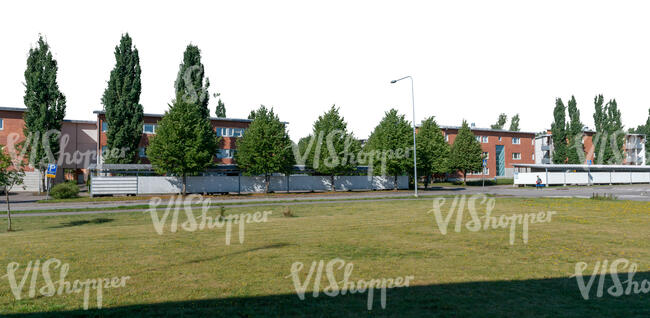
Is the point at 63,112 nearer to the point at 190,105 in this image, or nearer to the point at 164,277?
the point at 190,105

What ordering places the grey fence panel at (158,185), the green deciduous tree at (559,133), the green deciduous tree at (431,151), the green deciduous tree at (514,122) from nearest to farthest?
the grey fence panel at (158,185)
the green deciduous tree at (431,151)
the green deciduous tree at (559,133)
the green deciduous tree at (514,122)

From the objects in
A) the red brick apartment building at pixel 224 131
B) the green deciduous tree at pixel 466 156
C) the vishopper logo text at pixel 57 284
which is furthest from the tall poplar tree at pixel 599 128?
the vishopper logo text at pixel 57 284

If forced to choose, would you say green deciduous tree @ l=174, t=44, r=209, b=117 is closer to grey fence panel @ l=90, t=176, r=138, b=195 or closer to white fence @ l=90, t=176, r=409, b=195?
white fence @ l=90, t=176, r=409, b=195

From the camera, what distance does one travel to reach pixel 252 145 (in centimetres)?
4206

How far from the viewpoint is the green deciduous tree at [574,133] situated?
7988 centimetres

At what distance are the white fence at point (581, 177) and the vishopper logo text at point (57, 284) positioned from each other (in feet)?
194

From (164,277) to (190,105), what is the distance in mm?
36792

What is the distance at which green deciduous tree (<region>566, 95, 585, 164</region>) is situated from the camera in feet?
262

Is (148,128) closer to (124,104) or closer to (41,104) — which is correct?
(124,104)

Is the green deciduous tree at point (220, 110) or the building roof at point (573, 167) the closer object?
the building roof at point (573, 167)

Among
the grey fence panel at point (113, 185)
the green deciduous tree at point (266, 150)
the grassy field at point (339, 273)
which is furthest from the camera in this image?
the green deciduous tree at point (266, 150)

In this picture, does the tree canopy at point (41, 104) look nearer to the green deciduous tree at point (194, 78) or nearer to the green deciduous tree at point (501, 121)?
the green deciduous tree at point (194, 78)

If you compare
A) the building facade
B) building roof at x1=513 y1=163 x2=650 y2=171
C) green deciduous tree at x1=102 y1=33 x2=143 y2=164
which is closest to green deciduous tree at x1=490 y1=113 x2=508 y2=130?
the building facade

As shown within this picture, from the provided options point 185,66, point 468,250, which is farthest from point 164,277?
point 185,66
